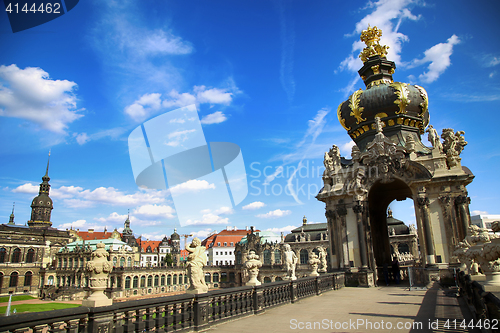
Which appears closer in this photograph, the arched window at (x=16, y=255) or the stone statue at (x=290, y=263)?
the stone statue at (x=290, y=263)

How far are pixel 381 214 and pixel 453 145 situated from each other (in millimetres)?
8836

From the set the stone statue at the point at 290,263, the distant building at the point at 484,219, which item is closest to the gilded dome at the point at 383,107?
the stone statue at the point at 290,263

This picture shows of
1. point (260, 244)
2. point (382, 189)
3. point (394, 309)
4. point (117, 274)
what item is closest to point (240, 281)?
point (260, 244)

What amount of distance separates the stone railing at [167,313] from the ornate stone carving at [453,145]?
12.1 metres

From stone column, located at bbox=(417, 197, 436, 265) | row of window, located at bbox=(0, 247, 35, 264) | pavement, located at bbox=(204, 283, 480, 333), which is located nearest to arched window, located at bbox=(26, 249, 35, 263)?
row of window, located at bbox=(0, 247, 35, 264)

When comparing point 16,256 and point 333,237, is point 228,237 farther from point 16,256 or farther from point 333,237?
point 333,237

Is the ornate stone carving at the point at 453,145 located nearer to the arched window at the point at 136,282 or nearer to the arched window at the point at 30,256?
the arched window at the point at 136,282

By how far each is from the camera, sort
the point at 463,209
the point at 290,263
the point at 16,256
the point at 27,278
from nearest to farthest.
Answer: the point at 290,263 → the point at 463,209 → the point at 16,256 → the point at 27,278

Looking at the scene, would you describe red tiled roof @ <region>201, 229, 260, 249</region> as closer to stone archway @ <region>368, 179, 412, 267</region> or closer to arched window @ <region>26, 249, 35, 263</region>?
arched window @ <region>26, 249, 35, 263</region>

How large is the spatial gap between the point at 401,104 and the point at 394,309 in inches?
617

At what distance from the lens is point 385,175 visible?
66.1ft


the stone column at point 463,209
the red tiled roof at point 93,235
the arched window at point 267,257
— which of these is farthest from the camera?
the red tiled roof at point 93,235

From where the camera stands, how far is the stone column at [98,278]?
646 centimetres

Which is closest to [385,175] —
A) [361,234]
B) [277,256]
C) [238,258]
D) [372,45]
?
[361,234]
